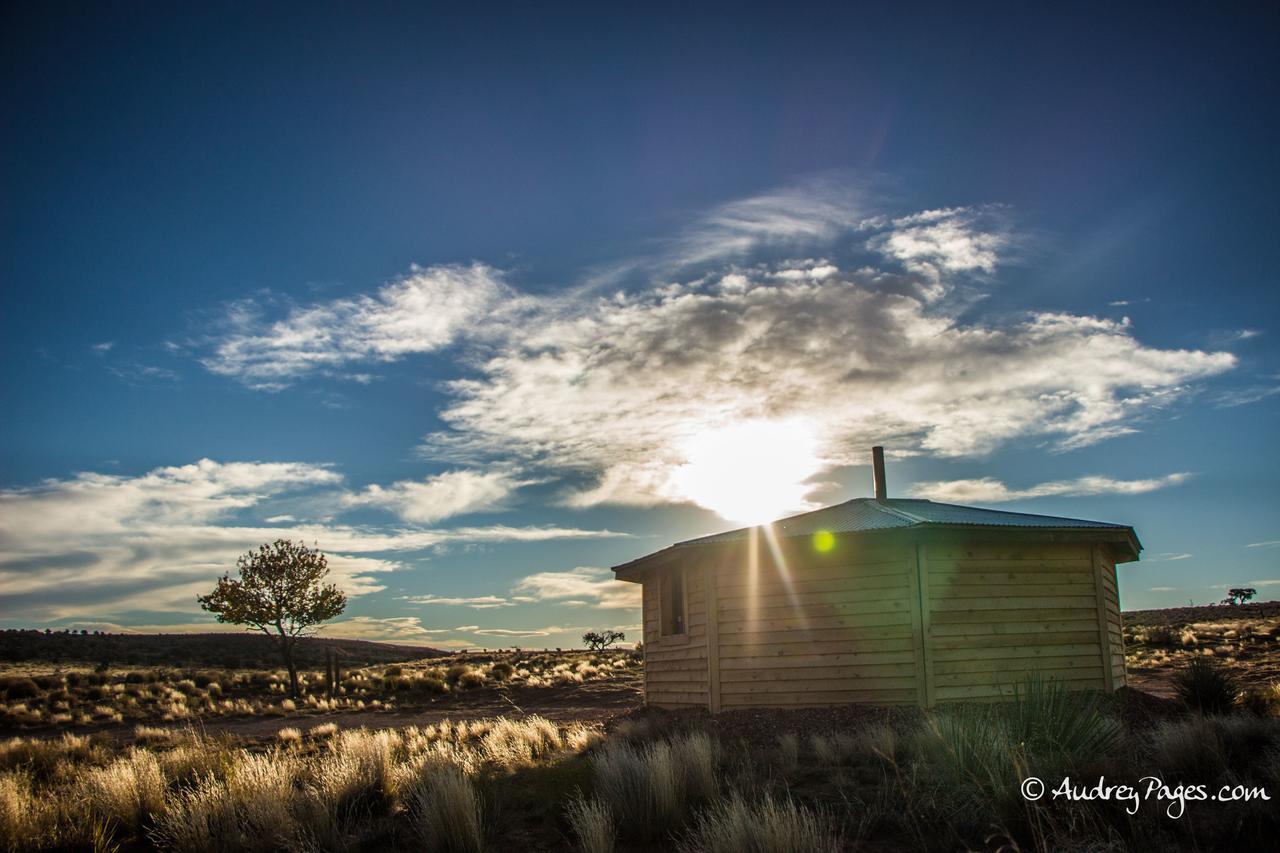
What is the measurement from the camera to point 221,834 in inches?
297

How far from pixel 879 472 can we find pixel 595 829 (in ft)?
48.7

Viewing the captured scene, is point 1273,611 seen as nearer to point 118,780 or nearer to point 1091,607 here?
point 1091,607

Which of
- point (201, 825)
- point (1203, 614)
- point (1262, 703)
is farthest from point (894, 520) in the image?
point (1203, 614)

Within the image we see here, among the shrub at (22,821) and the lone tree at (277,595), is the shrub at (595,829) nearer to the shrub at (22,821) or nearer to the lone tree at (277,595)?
the shrub at (22,821)

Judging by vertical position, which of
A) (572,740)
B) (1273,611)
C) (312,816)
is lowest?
(1273,611)

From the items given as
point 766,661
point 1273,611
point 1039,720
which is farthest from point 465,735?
point 1273,611

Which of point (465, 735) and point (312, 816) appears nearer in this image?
point (312, 816)

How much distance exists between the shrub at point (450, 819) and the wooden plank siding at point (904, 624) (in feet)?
29.0

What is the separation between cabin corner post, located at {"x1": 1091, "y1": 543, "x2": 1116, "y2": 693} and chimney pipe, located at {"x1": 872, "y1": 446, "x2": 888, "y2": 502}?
4771 millimetres

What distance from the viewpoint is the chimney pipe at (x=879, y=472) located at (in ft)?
65.1

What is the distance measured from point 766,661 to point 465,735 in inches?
247

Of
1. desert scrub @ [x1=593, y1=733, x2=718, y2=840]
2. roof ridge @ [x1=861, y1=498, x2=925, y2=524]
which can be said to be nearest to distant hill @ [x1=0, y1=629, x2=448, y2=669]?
roof ridge @ [x1=861, y1=498, x2=925, y2=524]

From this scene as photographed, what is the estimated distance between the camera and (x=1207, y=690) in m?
13.8

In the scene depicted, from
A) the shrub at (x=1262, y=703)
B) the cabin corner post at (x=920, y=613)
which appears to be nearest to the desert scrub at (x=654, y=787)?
the cabin corner post at (x=920, y=613)
